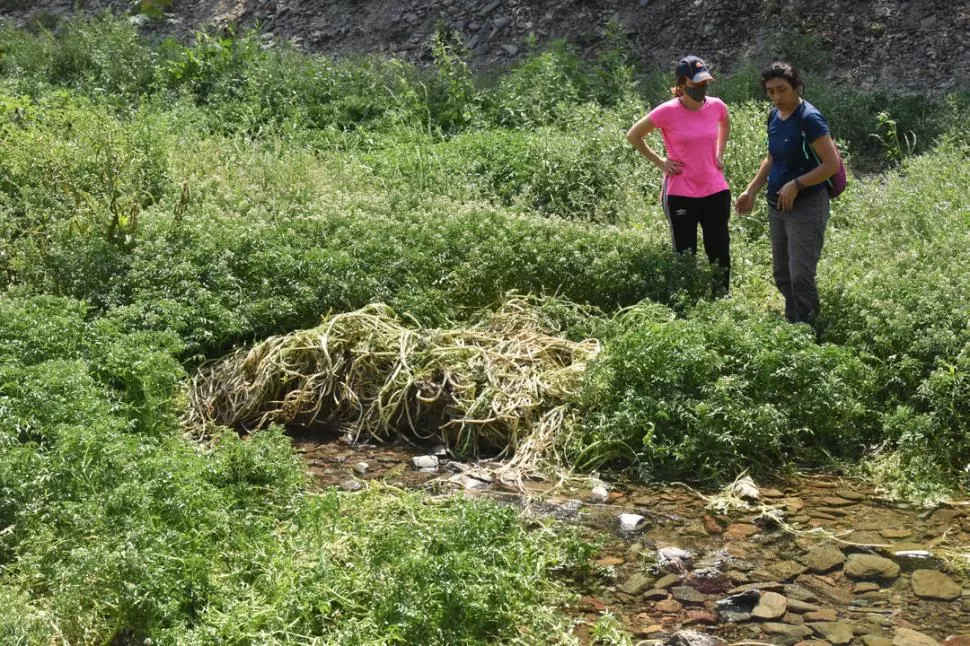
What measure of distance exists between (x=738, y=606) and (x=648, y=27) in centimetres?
1041

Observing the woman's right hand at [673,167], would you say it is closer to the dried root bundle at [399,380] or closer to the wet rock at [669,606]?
the dried root bundle at [399,380]

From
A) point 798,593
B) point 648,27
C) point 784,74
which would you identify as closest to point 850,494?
point 798,593

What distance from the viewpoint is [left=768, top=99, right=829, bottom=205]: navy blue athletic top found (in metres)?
6.15

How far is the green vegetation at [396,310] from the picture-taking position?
4016mm

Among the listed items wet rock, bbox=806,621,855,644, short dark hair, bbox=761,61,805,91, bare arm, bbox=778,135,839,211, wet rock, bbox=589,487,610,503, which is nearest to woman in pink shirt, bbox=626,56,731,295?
short dark hair, bbox=761,61,805,91

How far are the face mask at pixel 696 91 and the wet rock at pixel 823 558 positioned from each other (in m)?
2.93

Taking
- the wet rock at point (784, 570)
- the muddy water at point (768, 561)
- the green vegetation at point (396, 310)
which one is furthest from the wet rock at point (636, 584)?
the wet rock at point (784, 570)

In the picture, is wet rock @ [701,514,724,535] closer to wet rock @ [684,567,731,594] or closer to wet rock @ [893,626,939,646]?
wet rock @ [684,567,731,594]

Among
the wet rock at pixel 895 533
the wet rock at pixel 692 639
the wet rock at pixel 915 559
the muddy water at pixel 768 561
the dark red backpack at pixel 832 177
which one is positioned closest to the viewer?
the wet rock at pixel 692 639

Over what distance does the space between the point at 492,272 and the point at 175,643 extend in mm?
3608

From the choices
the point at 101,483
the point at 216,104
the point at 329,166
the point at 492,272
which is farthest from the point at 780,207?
the point at 216,104

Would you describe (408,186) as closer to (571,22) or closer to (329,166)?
(329,166)

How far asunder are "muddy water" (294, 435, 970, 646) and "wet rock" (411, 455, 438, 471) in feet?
0.18

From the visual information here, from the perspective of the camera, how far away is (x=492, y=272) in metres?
6.90
